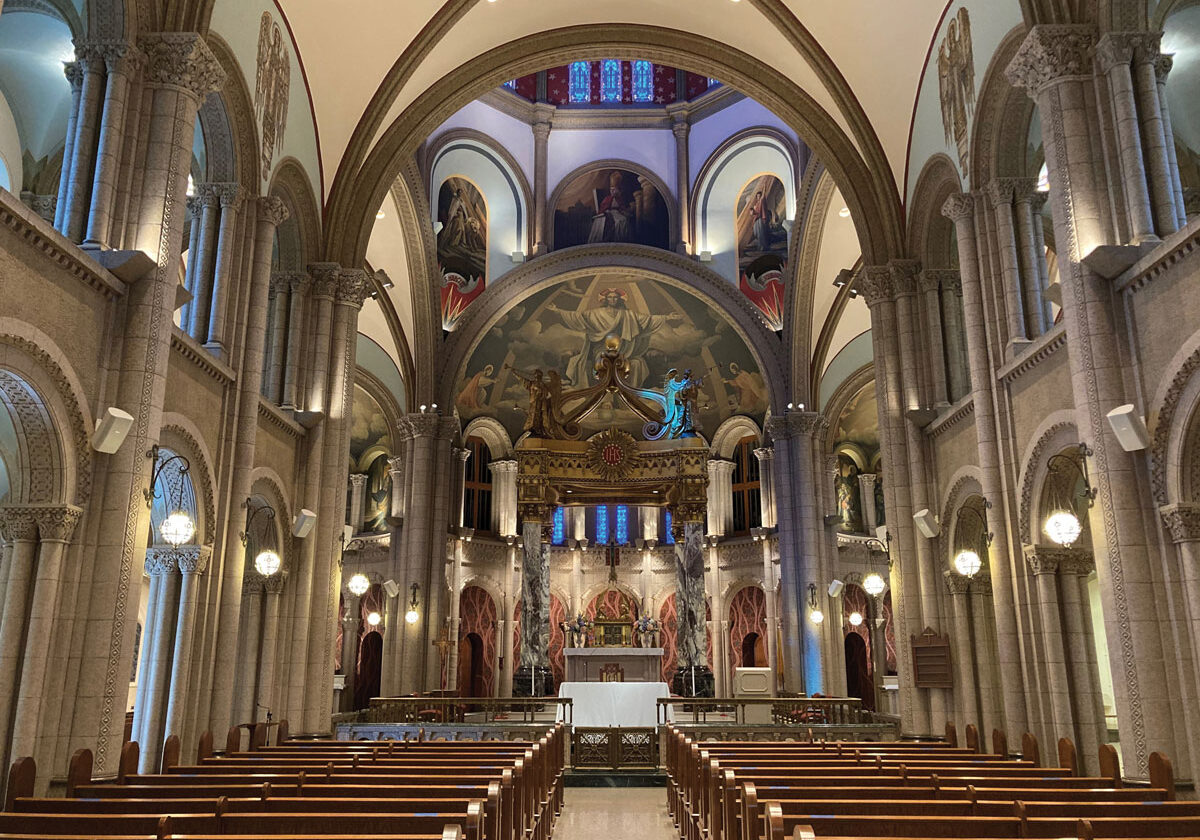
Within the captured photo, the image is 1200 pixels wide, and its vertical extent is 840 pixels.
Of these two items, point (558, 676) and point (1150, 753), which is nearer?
point (1150, 753)

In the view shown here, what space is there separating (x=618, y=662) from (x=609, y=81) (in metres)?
19.3

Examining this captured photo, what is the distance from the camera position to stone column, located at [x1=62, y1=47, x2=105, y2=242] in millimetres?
11117

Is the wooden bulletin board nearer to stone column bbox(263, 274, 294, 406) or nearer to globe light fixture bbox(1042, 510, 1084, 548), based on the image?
globe light fixture bbox(1042, 510, 1084, 548)

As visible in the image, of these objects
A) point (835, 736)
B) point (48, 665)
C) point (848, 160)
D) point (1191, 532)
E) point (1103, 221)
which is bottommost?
point (835, 736)

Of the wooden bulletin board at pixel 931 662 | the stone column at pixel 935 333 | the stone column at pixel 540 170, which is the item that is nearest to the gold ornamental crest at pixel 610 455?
the stone column at pixel 935 333

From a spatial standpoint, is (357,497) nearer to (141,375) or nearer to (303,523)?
(303,523)

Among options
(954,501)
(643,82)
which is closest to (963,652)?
(954,501)

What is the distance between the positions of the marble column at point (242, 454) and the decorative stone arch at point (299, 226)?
191 cm

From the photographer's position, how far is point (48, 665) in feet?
32.8

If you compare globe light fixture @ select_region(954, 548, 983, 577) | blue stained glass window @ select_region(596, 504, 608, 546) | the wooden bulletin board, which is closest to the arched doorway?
blue stained glass window @ select_region(596, 504, 608, 546)

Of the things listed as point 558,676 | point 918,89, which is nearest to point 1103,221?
point 918,89

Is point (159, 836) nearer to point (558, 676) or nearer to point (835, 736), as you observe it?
point (835, 736)

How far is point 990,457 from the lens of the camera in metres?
14.5

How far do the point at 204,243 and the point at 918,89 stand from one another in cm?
1293
